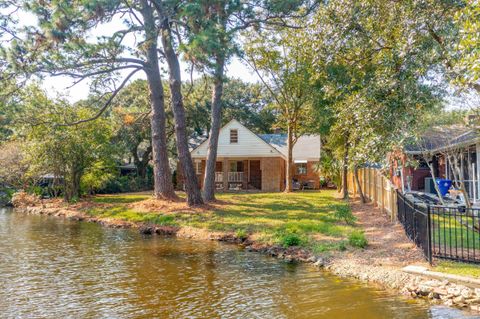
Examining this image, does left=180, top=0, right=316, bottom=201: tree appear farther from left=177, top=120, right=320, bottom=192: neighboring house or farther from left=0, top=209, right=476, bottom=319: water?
left=177, top=120, right=320, bottom=192: neighboring house

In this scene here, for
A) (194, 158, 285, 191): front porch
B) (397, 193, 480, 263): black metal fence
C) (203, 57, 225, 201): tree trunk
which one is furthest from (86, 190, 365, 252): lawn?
(194, 158, 285, 191): front porch

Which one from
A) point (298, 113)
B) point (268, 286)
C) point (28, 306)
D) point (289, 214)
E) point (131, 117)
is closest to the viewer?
point (28, 306)

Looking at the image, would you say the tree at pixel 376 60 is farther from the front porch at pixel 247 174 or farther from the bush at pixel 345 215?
the front porch at pixel 247 174

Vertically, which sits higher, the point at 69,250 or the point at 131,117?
the point at 131,117

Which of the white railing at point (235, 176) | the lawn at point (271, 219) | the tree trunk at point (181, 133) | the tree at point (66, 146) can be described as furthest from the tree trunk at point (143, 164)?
the tree trunk at point (181, 133)

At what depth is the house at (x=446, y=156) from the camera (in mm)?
13867

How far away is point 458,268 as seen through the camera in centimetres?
734

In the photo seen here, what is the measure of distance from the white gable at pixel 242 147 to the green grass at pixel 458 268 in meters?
20.0

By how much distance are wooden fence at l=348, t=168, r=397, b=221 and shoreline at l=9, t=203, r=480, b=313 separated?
288 centimetres

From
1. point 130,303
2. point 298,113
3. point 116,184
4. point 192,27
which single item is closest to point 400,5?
point 192,27

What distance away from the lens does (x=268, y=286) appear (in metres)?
7.87

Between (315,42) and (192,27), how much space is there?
469 centimetres

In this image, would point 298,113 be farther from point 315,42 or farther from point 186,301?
point 186,301

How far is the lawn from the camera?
443 inches
